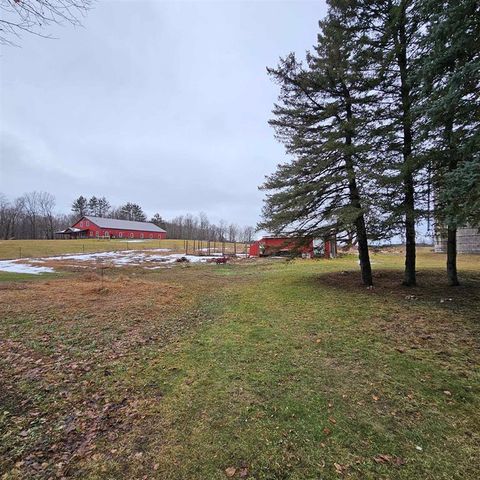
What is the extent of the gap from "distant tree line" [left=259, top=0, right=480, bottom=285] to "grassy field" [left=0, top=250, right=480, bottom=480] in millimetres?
2977

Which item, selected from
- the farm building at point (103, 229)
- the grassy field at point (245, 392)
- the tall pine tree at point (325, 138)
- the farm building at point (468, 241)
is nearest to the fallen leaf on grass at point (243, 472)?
the grassy field at point (245, 392)

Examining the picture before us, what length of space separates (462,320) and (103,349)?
7.81m

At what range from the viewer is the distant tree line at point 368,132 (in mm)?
7180

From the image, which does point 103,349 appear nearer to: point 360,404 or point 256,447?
point 256,447

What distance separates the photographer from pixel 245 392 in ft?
13.0

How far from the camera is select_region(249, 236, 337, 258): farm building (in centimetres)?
1142

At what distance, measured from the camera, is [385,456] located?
275 cm

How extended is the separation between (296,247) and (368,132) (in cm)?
492

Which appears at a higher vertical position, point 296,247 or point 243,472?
point 296,247

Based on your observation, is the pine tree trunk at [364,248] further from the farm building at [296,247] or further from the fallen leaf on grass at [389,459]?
the fallen leaf on grass at [389,459]

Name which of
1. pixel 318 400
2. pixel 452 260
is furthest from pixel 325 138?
pixel 318 400

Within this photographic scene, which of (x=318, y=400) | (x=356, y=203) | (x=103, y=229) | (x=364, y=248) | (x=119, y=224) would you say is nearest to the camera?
(x=318, y=400)

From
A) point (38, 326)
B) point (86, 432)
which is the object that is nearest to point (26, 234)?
point (38, 326)

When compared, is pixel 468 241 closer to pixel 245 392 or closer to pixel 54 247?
pixel 245 392
